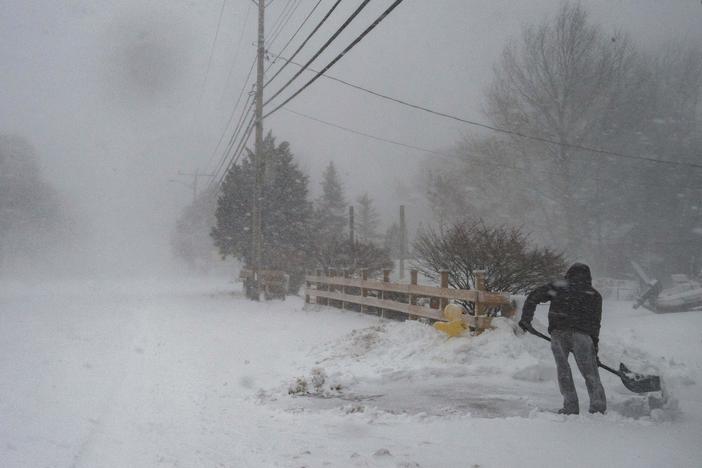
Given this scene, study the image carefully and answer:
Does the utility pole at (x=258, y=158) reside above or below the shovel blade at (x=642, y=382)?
above

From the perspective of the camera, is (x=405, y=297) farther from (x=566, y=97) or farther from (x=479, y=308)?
(x=566, y=97)

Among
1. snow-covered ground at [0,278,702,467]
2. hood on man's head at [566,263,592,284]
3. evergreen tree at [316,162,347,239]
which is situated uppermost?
evergreen tree at [316,162,347,239]

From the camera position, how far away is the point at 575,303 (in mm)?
5418

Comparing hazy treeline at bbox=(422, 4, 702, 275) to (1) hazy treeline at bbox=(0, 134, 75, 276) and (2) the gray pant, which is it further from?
(1) hazy treeline at bbox=(0, 134, 75, 276)

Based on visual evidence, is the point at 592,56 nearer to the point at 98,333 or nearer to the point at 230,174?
the point at 230,174

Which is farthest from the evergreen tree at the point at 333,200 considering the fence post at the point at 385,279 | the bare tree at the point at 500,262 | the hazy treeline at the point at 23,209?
the bare tree at the point at 500,262

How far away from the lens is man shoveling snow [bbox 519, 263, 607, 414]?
530cm

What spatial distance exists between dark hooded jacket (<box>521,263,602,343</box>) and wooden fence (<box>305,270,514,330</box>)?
3.17 m

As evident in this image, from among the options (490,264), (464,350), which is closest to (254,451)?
(464,350)

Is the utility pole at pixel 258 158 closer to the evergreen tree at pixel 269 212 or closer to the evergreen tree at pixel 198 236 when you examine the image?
the evergreen tree at pixel 269 212

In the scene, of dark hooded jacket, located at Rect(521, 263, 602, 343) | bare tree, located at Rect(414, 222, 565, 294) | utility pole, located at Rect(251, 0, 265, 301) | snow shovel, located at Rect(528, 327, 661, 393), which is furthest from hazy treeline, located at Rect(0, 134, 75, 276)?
snow shovel, located at Rect(528, 327, 661, 393)

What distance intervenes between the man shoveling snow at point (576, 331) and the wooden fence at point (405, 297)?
319 centimetres

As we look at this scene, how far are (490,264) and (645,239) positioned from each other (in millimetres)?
26521

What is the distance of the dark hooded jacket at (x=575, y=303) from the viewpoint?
538 centimetres
